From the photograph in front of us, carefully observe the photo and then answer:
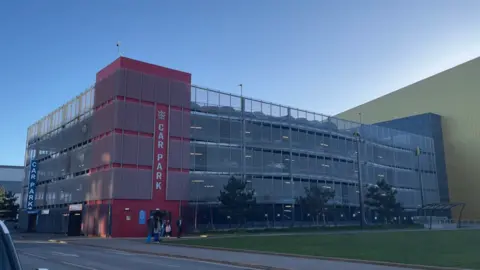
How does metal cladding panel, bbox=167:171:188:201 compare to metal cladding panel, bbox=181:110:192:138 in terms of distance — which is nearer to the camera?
metal cladding panel, bbox=167:171:188:201

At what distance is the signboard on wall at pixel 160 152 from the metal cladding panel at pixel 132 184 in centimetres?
75

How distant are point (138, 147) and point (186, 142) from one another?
17.6 feet

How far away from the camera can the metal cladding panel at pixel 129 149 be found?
41781mm

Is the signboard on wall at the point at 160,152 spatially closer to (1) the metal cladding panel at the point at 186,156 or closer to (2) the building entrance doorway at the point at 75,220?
(1) the metal cladding panel at the point at 186,156

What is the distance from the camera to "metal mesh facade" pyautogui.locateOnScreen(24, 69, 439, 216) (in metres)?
42.6

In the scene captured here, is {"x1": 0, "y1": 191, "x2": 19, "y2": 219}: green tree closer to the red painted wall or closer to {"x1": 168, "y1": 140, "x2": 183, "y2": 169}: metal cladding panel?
the red painted wall

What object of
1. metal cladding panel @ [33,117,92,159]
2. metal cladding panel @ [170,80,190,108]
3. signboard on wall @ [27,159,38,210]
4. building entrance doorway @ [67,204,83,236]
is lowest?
building entrance doorway @ [67,204,83,236]

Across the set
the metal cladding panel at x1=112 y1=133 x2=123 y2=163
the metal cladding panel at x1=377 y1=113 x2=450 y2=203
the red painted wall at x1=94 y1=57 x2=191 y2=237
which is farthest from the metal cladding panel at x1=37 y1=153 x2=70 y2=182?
the metal cladding panel at x1=377 y1=113 x2=450 y2=203

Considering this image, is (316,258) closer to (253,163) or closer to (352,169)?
(253,163)

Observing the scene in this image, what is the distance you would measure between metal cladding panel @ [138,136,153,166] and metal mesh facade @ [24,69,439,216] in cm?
10

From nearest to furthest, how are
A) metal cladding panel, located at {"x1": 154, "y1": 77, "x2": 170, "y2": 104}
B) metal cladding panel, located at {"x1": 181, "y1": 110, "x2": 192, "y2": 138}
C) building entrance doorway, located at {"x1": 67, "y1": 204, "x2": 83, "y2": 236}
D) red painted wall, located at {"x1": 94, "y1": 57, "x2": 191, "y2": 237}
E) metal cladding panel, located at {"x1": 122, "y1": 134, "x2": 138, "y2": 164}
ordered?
1. red painted wall, located at {"x1": 94, "y1": 57, "x2": 191, "y2": 237}
2. metal cladding panel, located at {"x1": 122, "y1": 134, "x2": 138, "y2": 164}
3. building entrance doorway, located at {"x1": 67, "y1": 204, "x2": 83, "y2": 236}
4. metal cladding panel, located at {"x1": 154, "y1": 77, "x2": 170, "y2": 104}
5. metal cladding panel, located at {"x1": 181, "y1": 110, "x2": 192, "y2": 138}

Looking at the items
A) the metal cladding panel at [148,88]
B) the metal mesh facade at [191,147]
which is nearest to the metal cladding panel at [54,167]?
the metal mesh facade at [191,147]

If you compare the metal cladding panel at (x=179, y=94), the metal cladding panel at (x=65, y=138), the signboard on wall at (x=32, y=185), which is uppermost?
the metal cladding panel at (x=179, y=94)

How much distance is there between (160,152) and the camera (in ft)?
143
